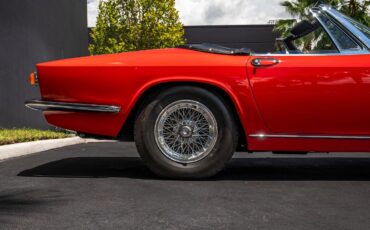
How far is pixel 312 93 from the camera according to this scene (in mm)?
4367

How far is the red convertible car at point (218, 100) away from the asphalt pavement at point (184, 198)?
30 cm

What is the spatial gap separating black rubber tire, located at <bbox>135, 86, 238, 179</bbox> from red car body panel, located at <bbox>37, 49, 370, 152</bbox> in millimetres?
102

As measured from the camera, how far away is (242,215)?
3.24m

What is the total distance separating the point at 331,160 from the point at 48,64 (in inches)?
131

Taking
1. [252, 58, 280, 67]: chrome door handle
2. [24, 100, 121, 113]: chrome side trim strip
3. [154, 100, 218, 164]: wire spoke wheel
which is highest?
[252, 58, 280, 67]: chrome door handle

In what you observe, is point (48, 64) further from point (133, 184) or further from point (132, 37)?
point (132, 37)

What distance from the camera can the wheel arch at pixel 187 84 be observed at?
4.42 metres

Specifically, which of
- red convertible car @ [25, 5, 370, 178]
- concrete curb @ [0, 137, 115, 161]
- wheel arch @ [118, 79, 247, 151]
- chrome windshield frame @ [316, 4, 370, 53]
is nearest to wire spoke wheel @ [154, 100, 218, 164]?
red convertible car @ [25, 5, 370, 178]

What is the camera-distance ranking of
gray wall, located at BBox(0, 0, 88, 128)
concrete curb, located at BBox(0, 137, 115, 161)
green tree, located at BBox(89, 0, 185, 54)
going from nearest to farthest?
concrete curb, located at BBox(0, 137, 115, 161) < gray wall, located at BBox(0, 0, 88, 128) < green tree, located at BBox(89, 0, 185, 54)

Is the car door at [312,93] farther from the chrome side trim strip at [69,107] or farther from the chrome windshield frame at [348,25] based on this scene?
the chrome side trim strip at [69,107]

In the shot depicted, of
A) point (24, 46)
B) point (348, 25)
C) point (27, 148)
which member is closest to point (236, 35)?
→ point (24, 46)

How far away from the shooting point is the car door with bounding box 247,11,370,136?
4.37m

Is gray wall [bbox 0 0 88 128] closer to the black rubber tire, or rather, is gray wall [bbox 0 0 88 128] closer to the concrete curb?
the concrete curb

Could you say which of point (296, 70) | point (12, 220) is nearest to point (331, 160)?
point (296, 70)
